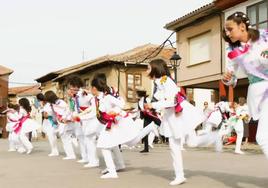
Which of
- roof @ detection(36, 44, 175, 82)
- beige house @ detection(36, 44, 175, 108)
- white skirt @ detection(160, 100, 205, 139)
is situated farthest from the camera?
beige house @ detection(36, 44, 175, 108)

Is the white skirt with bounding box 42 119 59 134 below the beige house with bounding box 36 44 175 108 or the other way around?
below

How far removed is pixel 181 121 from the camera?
6.71 meters

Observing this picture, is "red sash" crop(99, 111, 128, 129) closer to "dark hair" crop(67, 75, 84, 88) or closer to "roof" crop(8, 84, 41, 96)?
"dark hair" crop(67, 75, 84, 88)

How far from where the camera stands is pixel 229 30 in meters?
5.56

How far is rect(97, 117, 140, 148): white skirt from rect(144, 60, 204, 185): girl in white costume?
1062 mm

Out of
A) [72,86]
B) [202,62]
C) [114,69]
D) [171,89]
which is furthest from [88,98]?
[114,69]

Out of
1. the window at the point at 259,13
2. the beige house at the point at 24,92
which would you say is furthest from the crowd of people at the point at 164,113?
the beige house at the point at 24,92

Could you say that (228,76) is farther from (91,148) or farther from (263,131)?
(91,148)

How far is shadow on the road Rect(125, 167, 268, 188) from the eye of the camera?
6320mm

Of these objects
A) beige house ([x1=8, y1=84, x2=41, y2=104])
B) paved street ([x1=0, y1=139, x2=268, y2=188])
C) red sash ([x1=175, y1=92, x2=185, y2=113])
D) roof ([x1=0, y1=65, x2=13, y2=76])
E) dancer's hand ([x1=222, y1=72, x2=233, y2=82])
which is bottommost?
paved street ([x1=0, y1=139, x2=268, y2=188])

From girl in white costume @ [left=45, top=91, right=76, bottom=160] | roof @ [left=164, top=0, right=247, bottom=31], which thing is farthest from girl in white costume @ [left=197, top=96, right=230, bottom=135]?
roof @ [left=164, top=0, right=247, bottom=31]

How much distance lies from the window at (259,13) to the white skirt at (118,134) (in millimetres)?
12803

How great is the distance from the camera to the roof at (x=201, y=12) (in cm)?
2066

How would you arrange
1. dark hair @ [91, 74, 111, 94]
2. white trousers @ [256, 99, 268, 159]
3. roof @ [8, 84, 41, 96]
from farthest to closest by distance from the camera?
1. roof @ [8, 84, 41, 96]
2. dark hair @ [91, 74, 111, 94]
3. white trousers @ [256, 99, 268, 159]
